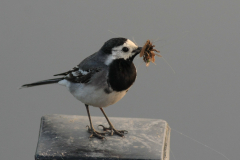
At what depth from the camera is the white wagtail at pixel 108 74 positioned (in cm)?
405

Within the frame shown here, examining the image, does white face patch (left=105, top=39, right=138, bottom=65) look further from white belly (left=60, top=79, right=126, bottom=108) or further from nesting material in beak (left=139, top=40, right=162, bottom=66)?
white belly (left=60, top=79, right=126, bottom=108)

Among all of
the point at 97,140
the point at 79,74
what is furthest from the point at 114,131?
the point at 79,74

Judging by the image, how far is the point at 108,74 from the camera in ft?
13.3

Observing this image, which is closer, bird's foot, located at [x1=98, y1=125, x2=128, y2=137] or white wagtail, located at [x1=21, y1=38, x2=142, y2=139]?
white wagtail, located at [x1=21, y1=38, x2=142, y2=139]

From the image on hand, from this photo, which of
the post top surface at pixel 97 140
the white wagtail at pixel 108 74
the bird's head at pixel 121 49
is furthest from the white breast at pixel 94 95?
the post top surface at pixel 97 140

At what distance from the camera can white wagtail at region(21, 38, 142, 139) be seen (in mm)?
4051

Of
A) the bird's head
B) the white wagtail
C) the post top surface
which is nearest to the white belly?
the white wagtail

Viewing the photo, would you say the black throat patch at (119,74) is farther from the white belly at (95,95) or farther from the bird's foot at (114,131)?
the bird's foot at (114,131)

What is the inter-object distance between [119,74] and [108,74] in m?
0.09

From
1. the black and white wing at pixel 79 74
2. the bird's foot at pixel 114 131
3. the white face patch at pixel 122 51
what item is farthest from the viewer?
A: the bird's foot at pixel 114 131

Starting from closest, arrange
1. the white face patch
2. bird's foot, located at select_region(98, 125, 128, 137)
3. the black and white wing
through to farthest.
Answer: the white face patch, the black and white wing, bird's foot, located at select_region(98, 125, 128, 137)

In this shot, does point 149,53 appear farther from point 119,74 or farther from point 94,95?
point 94,95

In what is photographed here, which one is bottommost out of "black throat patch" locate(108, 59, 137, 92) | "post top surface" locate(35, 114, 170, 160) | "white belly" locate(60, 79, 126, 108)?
"post top surface" locate(35, 114, 170, 160)

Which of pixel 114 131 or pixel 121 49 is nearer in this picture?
pixel 121 49
